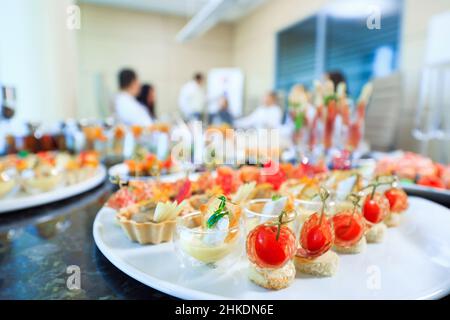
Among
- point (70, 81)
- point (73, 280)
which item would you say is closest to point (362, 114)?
point (73, 280)

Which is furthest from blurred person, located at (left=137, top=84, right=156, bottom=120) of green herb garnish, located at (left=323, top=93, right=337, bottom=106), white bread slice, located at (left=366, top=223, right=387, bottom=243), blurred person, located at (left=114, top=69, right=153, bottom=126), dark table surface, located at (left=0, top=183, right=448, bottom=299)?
white bread slice, located at (left=366, top=223, right=387, bottom=243)

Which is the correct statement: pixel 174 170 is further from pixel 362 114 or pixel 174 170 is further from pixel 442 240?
pixel 442 240

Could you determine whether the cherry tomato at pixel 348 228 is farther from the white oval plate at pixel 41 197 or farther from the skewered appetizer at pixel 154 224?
the white oval plate at pixel 41 197

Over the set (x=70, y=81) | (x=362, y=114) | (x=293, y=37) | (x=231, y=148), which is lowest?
(x=231, y=148)

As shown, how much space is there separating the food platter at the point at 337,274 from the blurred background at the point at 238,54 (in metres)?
0.78

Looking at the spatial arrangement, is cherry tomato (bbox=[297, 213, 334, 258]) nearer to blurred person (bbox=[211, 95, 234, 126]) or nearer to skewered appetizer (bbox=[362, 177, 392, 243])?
skewered appetizer (bbox=[362, 177, 392, 243])

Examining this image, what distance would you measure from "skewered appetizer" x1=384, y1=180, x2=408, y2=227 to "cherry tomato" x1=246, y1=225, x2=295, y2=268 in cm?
35

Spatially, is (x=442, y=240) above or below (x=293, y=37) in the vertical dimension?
below

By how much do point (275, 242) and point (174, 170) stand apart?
2.82 feet

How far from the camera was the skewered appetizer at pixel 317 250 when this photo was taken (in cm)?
52

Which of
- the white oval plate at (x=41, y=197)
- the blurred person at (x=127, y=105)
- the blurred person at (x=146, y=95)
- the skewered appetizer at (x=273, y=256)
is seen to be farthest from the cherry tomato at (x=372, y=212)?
the blurred person at (x=146, y=95)

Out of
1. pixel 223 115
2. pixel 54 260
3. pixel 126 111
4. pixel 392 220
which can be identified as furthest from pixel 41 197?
pixel 223 115

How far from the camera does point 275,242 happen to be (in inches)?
19.0
